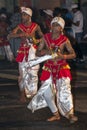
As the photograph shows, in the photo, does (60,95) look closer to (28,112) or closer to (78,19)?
(28,112)

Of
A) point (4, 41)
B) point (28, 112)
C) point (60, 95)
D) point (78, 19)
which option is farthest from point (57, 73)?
point (4, 41)

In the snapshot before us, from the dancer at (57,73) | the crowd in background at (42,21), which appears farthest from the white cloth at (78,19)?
the dancer at (57,73)

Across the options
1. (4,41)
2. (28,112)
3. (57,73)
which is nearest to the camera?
(57,73)

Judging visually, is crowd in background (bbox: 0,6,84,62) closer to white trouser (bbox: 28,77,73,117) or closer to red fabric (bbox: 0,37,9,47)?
red fabric (bbox: 0,37,9,47)

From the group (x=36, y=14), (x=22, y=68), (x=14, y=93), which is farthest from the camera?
(x=36, y=14)

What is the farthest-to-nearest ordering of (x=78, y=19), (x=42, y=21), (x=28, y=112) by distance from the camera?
(x=42, y=21), (x=78, y=19), (x=28, y=112)

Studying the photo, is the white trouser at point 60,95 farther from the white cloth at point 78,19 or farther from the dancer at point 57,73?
the white cloth at point 78,19

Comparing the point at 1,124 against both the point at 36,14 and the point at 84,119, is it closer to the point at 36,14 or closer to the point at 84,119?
the point at 84,119

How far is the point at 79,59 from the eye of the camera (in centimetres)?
1941

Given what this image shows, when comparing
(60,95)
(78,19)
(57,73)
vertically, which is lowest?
(78,19)

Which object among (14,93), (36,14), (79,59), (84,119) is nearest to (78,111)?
(84,119)

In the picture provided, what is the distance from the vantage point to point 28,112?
1120 cm

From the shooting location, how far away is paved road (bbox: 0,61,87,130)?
993 cm

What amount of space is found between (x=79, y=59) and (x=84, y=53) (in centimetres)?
60
